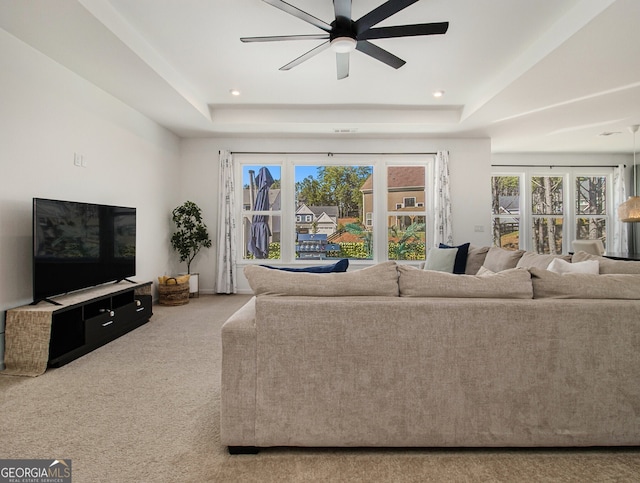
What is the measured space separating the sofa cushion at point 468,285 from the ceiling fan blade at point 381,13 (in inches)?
67.9

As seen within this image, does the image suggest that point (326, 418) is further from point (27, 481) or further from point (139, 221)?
point (139, 221)

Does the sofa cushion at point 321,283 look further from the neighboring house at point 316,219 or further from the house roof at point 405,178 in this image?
the house roof at point 405,178

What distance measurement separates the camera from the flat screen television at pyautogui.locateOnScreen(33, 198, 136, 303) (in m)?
2.67

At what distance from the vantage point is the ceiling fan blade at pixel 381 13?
2.16m

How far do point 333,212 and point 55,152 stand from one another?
3890mm

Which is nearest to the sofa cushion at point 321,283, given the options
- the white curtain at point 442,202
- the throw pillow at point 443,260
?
the throw pillow at point 443,260

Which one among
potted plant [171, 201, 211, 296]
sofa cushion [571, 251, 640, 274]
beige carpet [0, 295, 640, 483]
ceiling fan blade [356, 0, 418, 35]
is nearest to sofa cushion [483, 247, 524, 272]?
sofa cushion [571, 251, 640, 274]

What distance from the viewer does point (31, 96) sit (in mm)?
2812

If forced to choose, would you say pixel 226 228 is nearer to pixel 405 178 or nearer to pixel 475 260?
pixel 405 178

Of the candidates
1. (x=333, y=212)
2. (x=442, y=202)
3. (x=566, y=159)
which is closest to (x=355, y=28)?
(x=333, y=212)

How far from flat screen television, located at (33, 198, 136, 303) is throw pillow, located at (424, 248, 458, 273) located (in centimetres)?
346

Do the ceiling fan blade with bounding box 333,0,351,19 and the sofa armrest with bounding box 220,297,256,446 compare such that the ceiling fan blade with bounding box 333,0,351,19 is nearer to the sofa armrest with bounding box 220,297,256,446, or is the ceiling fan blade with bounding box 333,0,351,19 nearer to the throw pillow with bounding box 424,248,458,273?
the sofa armrest with bounding box 220,297,256,446

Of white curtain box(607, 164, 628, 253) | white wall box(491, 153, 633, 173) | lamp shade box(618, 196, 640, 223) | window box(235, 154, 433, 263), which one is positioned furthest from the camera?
white wall box(491, 153, 633, 173)

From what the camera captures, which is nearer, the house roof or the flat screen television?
the flat screen television
